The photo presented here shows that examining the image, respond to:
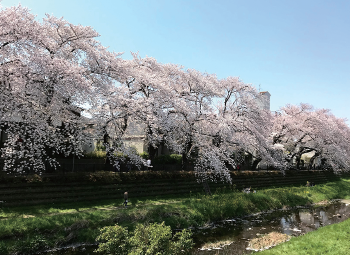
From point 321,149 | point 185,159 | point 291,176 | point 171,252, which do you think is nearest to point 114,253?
point 171,252

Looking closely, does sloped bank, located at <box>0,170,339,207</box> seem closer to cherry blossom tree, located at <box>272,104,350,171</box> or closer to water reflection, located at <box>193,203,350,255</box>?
water reflection, located at <box>193,203,350,255</box>

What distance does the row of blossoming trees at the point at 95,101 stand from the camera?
13.9 metres

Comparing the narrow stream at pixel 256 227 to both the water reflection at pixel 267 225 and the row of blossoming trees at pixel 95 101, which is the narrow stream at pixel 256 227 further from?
the row of blossoming trees at pixel 95 101

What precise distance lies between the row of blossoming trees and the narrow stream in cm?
468

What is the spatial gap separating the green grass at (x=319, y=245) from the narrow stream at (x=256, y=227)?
5.97 feet

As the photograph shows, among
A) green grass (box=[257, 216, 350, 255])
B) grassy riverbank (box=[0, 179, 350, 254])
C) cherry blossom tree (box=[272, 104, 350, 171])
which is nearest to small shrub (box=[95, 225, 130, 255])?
grassy riverbank (box=[0, 179, 350, 254])

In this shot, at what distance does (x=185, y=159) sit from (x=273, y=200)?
28.8ft

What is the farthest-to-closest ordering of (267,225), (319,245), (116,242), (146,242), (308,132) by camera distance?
(308,132)
(267,225)
(319,245)
(116,242)
(146,242)

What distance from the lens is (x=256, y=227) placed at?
16531 millimetres

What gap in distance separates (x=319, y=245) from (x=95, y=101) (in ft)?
48.8

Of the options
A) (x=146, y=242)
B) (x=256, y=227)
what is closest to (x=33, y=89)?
(x=146, y=242)

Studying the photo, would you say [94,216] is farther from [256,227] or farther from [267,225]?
[267,225]

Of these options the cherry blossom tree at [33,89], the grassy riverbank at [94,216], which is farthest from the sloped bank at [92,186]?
the cherry blossom tree at [33,89]

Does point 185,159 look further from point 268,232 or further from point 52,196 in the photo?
point 52,196
